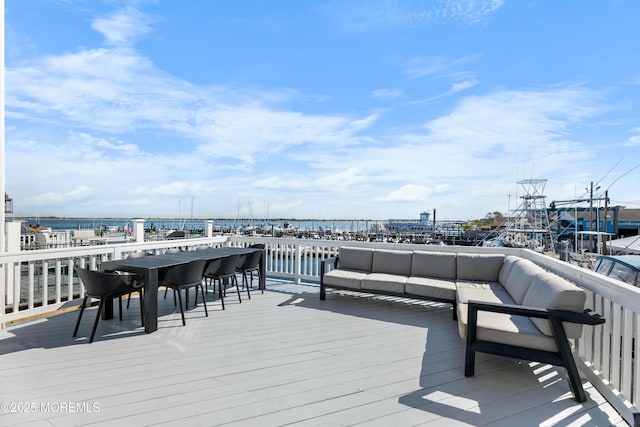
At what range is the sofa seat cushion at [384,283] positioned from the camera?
434cm

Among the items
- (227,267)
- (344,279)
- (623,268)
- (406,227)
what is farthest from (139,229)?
(406,227)

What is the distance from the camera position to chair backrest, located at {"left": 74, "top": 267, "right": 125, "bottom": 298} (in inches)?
127

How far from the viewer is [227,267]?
175 inches

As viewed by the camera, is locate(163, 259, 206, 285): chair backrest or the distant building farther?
the distant building

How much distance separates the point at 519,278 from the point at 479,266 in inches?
41.7

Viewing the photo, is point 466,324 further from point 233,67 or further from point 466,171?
point 466,171

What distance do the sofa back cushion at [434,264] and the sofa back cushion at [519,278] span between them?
27.6 inches

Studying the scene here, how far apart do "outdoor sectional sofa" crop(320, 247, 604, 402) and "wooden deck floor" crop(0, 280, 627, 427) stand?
0.26 metres

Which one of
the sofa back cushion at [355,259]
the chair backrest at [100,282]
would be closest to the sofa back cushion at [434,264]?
the sofa back cushion at [355,259]

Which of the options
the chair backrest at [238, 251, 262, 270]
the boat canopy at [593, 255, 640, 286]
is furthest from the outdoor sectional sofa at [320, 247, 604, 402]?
the boat canopy at [593, 255, 640, 286]

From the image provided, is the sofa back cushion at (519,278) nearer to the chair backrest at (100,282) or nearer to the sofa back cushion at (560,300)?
the sofa back cushion at (560,300)

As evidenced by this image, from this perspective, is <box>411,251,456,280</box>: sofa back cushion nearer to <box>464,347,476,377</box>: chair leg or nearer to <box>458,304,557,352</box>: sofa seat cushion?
<box>458,304,557,352</box>: sofa seat cushion

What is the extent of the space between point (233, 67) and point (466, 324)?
8174mm

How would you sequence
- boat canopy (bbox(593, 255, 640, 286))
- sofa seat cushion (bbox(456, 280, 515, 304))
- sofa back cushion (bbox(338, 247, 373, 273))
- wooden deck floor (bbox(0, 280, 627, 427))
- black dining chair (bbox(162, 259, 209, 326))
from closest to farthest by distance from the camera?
wooden deck floor (bbox(0, 280, 627, 427)) < sofa seat cushion (bbox(456, 280, 515, 304)) < black dining chair (bbox(162, 259, 209, 326)) < boat canopy (bbox(593, 255, 640, 286)) < sofa back cushion (bbox(338, 247, 373, 273))
